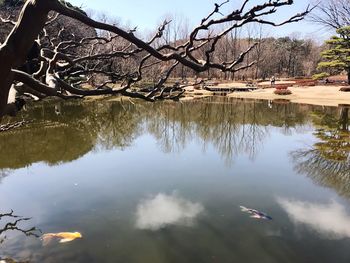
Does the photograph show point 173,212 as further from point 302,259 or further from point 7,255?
point 7,255

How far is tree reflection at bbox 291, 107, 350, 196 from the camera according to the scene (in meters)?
10.9

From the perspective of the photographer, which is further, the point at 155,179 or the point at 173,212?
the point at 155,179

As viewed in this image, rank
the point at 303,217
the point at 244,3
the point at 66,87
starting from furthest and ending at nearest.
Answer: the point at 303,217 → the point at 66,87 → the point at 244,3

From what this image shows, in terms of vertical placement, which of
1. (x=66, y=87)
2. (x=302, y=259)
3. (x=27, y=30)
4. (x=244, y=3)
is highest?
(x=244, y=3)

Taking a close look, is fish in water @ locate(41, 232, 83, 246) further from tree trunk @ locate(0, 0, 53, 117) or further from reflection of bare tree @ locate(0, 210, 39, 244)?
tree trunk @ locate(0, 0, 53, 117)

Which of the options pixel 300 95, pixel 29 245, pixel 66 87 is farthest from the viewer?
pixel 300 95

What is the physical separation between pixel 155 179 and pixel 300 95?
29919mm

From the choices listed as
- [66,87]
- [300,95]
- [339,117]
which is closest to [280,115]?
[339,117]

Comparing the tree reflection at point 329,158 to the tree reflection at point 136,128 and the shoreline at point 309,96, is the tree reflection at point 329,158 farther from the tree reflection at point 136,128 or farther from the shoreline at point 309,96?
the shoreline at point 309,96

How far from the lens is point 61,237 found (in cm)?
686

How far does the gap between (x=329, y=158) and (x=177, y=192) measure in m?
6.97

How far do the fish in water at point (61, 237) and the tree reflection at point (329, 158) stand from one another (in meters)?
7.36

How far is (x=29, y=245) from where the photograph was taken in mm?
6562

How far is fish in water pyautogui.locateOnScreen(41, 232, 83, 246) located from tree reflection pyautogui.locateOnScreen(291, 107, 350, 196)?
7359 millimetres
